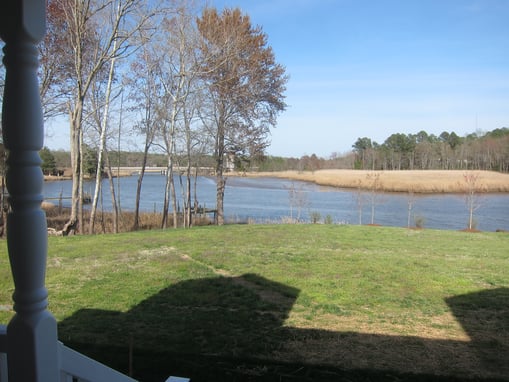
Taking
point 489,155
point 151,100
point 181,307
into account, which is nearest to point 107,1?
point 151,100

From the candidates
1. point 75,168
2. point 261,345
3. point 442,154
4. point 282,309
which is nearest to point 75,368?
point 261,345

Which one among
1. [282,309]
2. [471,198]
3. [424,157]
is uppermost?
[424,157]

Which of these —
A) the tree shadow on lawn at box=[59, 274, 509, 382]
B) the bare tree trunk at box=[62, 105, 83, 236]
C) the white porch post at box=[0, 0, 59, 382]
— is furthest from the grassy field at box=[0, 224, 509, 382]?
the bare tree trunk at box=[62, 105, 83, 236]

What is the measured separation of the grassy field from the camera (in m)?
3.76

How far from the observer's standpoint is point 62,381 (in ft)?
5.59

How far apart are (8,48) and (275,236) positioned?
9.78 m

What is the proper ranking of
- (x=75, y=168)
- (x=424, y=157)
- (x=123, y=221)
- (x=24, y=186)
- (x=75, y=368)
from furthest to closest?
(x=424, y=157)
(x=123, y=221)
(x=75, y=168)
(x=75, y=368)
(x=24, y=186)

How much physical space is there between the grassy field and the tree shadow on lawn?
0.6 inches

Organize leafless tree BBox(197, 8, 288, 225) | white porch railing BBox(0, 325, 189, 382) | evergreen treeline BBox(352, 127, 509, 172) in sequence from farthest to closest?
evergreen treeline BBox(352, 127, 509, 172), leafless tree BBox(197, 8, 288, 225), white porch railing BBox(0, 325, 189, 382)

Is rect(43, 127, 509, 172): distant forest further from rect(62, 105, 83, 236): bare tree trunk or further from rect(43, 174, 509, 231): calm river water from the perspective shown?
rect(62, 105, 83, 236): bare tree trunk

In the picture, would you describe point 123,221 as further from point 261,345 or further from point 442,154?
point 442,154

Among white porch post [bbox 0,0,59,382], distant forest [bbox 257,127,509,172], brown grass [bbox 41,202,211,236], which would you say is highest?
distant forest [bbox 257,127,509,172]

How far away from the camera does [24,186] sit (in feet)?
4.92

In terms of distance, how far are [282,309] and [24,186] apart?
420cm
